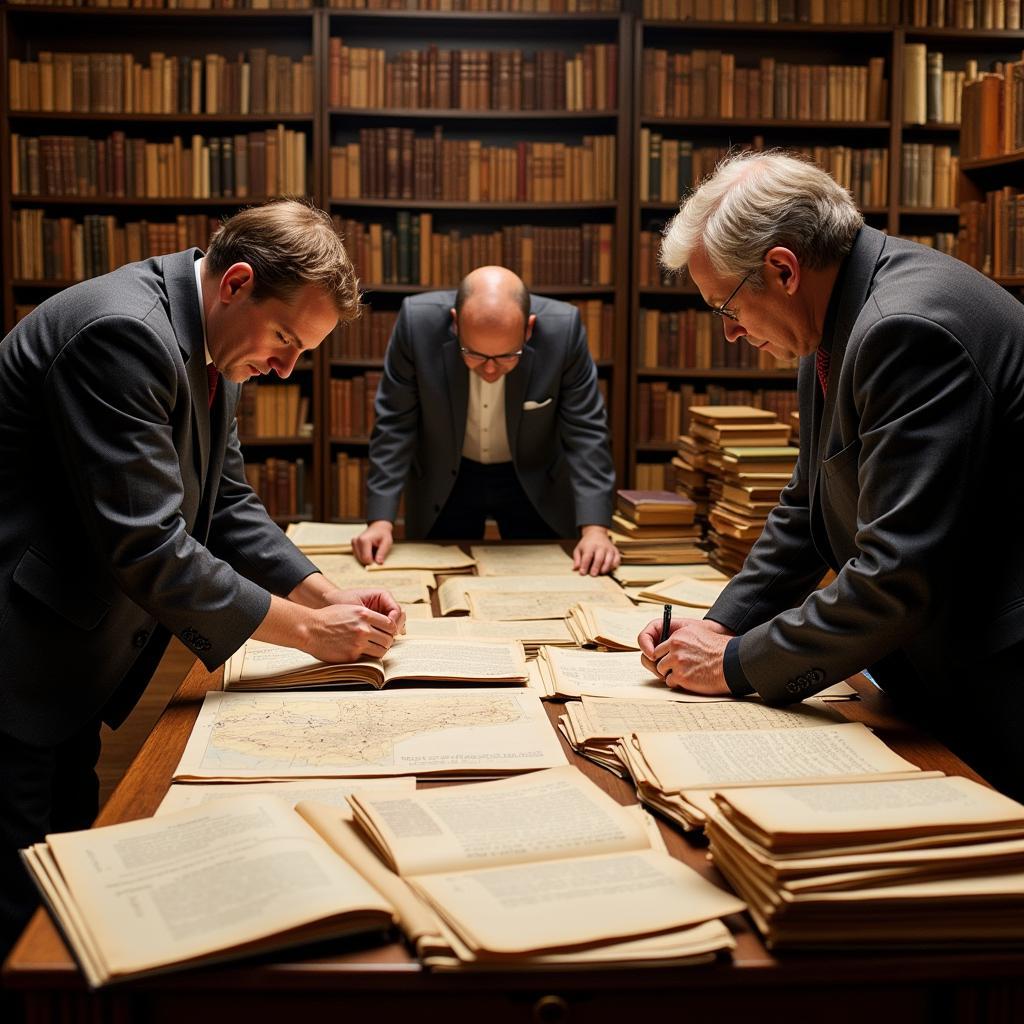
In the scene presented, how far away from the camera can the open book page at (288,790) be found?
125cm

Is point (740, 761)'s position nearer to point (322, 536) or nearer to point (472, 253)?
point (322, 536)

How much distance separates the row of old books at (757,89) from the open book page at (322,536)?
299cm

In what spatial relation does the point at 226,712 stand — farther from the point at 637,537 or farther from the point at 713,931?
the point at 637,537

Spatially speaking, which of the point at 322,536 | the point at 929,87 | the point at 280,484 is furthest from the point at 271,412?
the point at 929,87

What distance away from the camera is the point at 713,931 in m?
0.96

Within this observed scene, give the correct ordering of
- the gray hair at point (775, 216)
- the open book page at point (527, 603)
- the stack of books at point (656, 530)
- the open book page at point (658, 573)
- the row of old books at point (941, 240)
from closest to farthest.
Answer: the gray hair at point (775, 216) < the open book page at point (527, 603) < the open book page at point (658, 573) < the stack of books at point (656, 530) < the row of old books at point (941, 240)

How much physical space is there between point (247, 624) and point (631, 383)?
4.02 m

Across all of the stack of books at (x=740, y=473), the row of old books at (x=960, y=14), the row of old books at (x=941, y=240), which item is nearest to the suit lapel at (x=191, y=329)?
the stack of books at (x=740, y=473)

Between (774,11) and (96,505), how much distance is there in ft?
15.3

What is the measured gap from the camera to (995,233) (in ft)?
13.8

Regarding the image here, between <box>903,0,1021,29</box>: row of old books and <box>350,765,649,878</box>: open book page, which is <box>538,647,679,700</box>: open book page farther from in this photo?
<box>903,0,1021,29</box>: row of old books

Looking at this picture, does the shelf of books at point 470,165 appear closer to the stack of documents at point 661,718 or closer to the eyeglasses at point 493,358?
the eyeglasses at point 493,358

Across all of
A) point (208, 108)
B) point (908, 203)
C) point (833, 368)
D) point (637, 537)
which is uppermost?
point (208, 108)

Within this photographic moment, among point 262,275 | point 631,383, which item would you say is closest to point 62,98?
point 631,383
